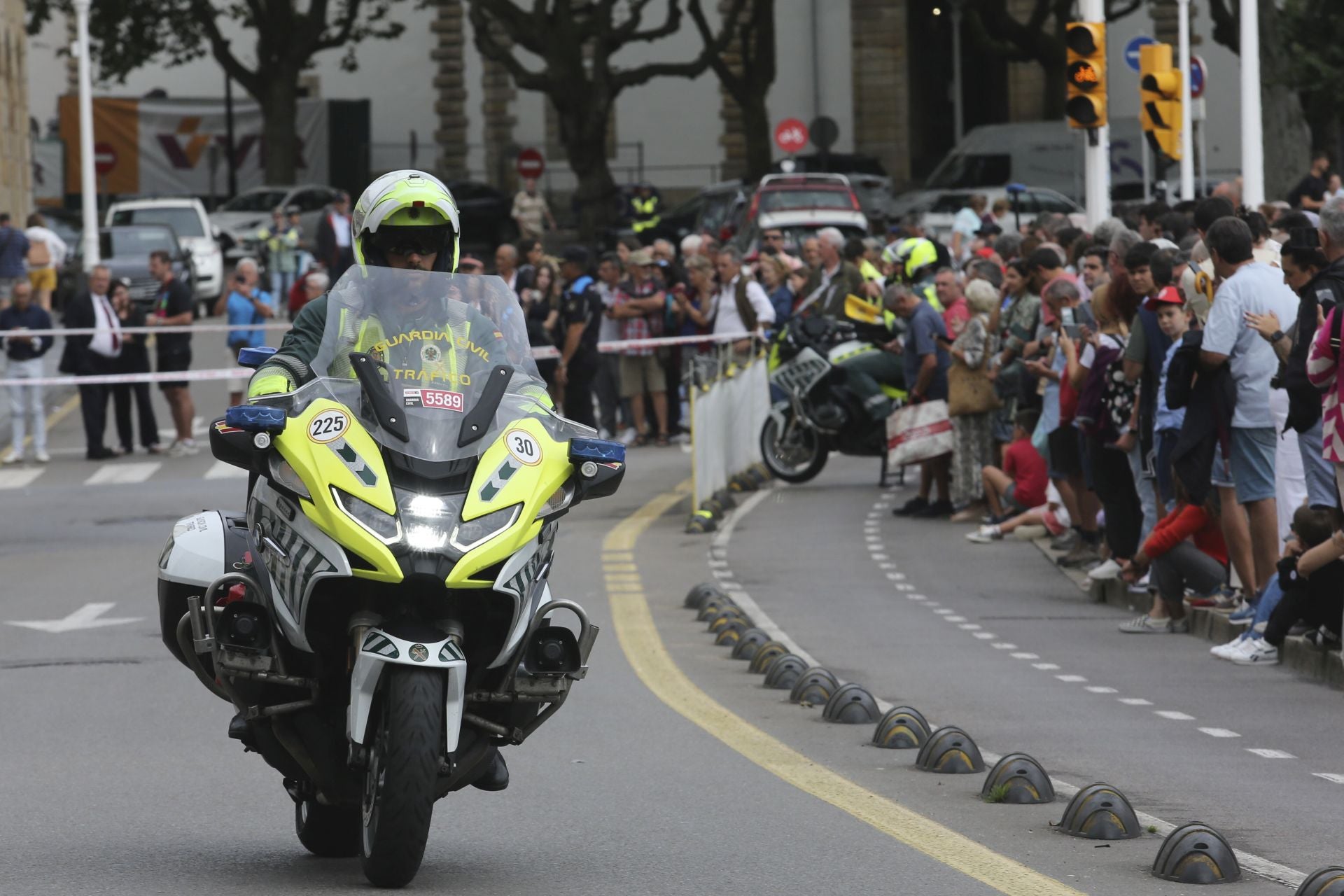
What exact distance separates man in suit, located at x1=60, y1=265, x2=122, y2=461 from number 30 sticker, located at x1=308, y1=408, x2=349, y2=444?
65.8 feet

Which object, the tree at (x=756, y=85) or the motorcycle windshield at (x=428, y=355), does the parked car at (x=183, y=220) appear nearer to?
the tree at (x=756, y=85)

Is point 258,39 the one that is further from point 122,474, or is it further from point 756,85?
point 122,474

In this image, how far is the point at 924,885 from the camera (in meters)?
6.80

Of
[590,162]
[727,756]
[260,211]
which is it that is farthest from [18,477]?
[260,211]

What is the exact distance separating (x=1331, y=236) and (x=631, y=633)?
4.25m

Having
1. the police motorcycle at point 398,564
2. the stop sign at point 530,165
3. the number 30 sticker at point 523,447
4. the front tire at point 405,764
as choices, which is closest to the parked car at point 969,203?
the stop sign at point 530,165

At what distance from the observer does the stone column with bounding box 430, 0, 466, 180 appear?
6488 centimetres

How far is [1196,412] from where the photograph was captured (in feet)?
42.9

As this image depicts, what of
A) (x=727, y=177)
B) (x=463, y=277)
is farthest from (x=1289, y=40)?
(x=463, y=277)

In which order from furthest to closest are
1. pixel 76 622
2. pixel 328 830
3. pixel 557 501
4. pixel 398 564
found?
pixel 76 622 → pixel 328 830 → pixel 557 501 → pixel 398 564

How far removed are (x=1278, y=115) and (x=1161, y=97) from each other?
53.1 ft

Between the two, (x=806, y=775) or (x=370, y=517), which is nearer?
(x=370, y=517)

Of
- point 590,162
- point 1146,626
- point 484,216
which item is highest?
point 590,162

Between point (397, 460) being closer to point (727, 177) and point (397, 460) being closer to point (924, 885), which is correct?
point (924, 885)
